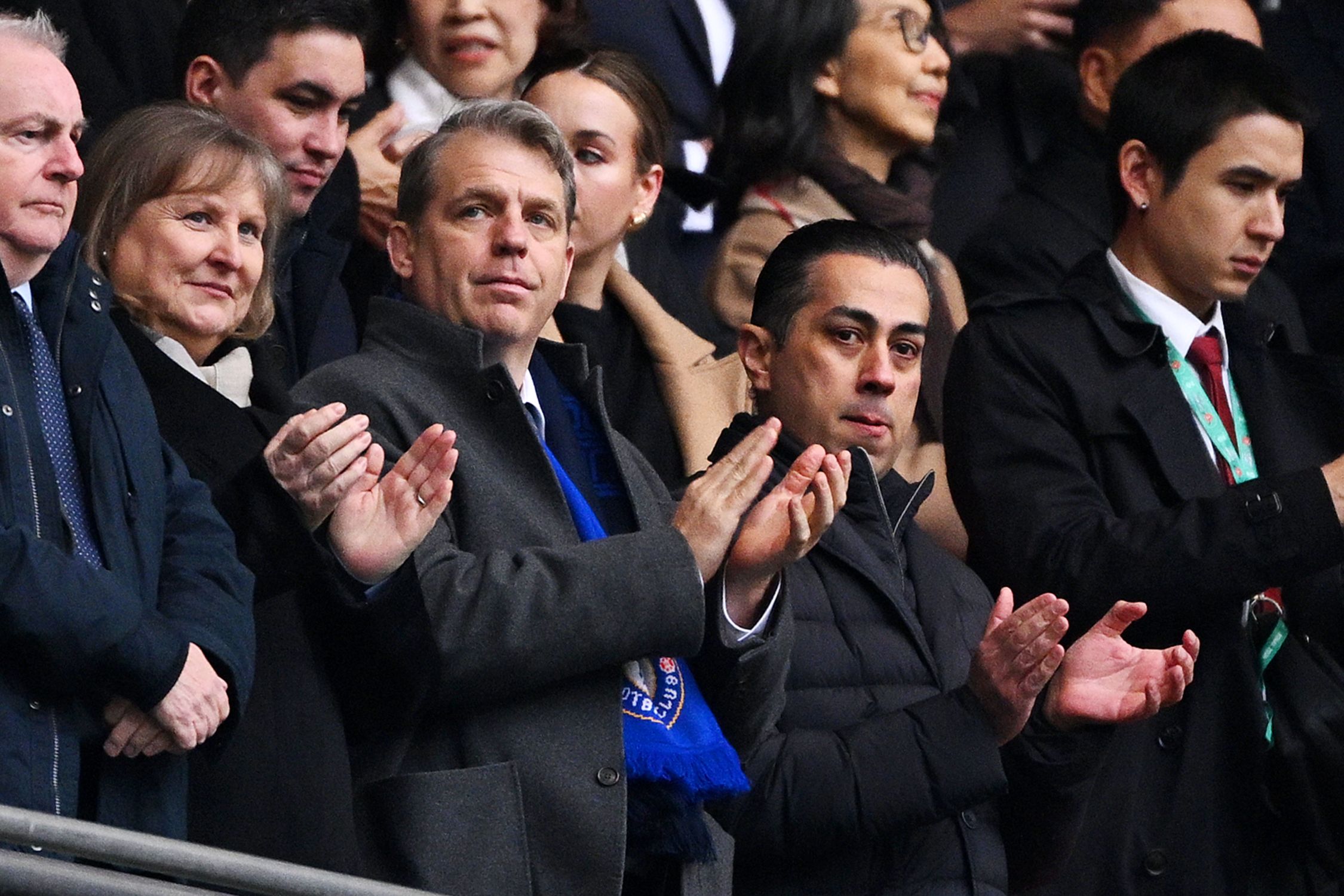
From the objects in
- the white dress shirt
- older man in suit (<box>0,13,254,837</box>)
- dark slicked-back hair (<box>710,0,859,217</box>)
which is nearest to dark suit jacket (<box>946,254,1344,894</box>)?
the white dress shirt

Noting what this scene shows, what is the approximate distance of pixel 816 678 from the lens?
418cm

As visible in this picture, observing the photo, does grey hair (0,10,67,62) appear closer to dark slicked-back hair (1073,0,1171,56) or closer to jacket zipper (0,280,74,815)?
jacket zipper (0,280,74,815)

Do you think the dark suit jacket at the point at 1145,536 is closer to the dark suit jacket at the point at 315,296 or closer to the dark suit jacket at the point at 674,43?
the dark suit jacket at the point at 315,296

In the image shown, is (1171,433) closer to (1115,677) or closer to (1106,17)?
(1115,677)

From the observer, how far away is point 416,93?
219 inches

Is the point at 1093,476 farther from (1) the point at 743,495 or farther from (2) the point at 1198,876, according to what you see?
(1) the point at 743,495

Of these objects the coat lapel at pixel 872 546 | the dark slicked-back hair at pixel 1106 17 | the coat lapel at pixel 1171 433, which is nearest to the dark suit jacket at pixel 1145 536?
the coat lapel at pixel 1171 433

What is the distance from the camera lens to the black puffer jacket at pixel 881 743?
157 inches

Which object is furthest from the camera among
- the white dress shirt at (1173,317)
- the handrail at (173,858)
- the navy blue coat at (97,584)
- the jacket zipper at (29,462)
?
the white dress shirt at (1173,317)

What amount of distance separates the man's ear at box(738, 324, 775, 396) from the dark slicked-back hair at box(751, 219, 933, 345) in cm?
2

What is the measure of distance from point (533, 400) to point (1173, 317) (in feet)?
5.41

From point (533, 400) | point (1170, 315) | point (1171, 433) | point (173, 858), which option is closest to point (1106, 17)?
point (1170, 315)

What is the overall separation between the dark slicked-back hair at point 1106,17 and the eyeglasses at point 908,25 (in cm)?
72

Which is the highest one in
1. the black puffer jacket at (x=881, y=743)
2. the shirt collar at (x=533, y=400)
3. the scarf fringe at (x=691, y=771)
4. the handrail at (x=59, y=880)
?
the shirt collar at (x=533, y=400)
